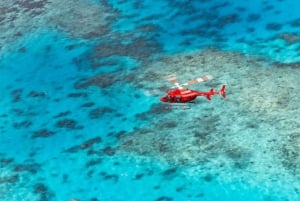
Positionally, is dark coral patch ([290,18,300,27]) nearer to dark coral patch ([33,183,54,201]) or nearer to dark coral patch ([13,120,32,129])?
dark coral patch ([13,120,32,129])

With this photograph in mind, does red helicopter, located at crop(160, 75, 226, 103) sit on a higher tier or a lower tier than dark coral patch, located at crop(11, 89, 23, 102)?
higher

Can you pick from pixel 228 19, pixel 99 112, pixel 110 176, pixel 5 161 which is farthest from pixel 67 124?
pixel 228 19

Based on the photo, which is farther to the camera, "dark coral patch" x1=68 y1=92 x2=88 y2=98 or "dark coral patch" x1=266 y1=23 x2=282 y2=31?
"dark coral patch" x1=266 y1=23 x2=282 y2=31

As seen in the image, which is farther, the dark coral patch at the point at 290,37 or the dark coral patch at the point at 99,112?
the dark coral patch at the point at 290,37

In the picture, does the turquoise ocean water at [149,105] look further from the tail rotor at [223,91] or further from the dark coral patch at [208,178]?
the tail rotor at [223,91]

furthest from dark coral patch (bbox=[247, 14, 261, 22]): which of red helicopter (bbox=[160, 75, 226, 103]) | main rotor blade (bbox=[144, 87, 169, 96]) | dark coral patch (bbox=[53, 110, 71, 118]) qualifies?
dark coral patch (bbox=[53, 110, 71, 118])

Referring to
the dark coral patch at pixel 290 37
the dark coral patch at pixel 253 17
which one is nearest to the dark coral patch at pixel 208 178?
the dark coral patch at pixel 290 37

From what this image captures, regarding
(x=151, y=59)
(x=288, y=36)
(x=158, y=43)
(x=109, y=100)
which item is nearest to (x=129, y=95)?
(x=109, y=100)
